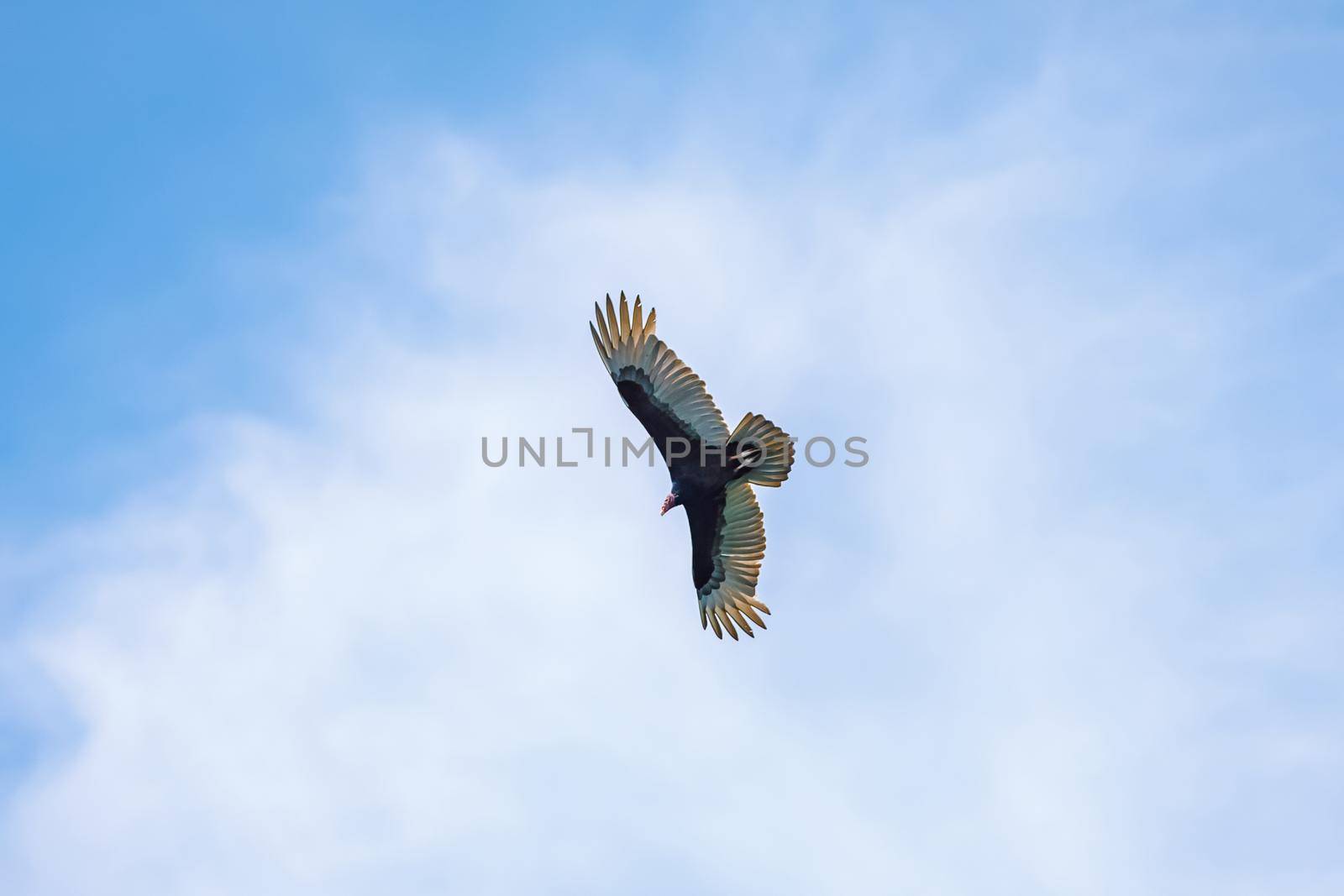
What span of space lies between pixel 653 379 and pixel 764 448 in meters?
1.66

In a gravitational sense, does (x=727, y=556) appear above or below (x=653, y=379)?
below

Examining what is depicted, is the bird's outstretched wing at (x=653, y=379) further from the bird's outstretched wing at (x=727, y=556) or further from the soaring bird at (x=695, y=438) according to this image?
the bird's outstretched wing at (x=727, y=556)

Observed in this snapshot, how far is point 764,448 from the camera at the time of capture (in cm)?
1866

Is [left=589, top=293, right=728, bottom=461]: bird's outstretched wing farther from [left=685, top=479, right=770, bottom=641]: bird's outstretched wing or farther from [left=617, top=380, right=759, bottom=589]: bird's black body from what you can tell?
[left=685, top=479, right=770, bottom=641]: bird's outstretched wing

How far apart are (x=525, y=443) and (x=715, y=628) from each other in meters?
3.68

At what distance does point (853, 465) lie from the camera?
19.6m

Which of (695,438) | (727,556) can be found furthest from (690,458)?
(727,556)

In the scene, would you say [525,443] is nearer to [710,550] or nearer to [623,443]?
[623,443]

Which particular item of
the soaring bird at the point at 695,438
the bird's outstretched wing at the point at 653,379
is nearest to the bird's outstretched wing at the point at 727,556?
the soaring bird at the point at 695,438

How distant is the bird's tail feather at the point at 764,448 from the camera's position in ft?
60.6

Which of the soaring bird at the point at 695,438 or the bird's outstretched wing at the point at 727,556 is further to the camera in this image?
the bird's outstretched wing at the point at 727,556

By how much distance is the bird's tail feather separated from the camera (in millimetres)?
18469

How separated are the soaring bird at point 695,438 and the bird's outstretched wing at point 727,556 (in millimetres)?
16

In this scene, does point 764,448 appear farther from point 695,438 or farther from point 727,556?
point 727,556
